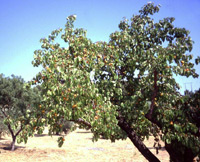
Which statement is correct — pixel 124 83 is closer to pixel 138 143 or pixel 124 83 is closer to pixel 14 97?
pixel 138 143

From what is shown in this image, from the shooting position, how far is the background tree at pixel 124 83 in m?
6.39

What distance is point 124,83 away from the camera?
926cm

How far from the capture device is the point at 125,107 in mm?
7801

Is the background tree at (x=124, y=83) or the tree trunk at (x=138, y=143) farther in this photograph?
the tree trunk at (x=138, y=143)

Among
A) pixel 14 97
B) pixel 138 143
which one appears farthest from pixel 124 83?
pixel 14 97

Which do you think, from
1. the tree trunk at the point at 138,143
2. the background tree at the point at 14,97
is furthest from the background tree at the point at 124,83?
the background tree at the point at 14,97

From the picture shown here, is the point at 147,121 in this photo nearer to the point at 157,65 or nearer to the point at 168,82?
the point at 168,82

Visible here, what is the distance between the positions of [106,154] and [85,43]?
16356mm

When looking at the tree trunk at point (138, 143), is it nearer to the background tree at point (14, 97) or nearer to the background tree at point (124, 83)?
the background tree at point (124, 83)

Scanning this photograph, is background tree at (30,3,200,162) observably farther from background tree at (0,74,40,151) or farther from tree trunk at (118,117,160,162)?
background tree at (0,74,40,151)

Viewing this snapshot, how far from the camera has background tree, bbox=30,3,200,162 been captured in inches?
251

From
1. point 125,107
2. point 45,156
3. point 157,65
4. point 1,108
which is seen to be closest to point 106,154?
point 45,156

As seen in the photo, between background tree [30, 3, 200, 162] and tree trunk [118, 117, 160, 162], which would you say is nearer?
background tree [30, 3, 200, 162]

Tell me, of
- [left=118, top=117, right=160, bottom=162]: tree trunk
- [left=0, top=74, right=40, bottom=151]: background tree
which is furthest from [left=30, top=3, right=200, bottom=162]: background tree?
[left=0, top=74, right=40, bottom=151]: background tree
